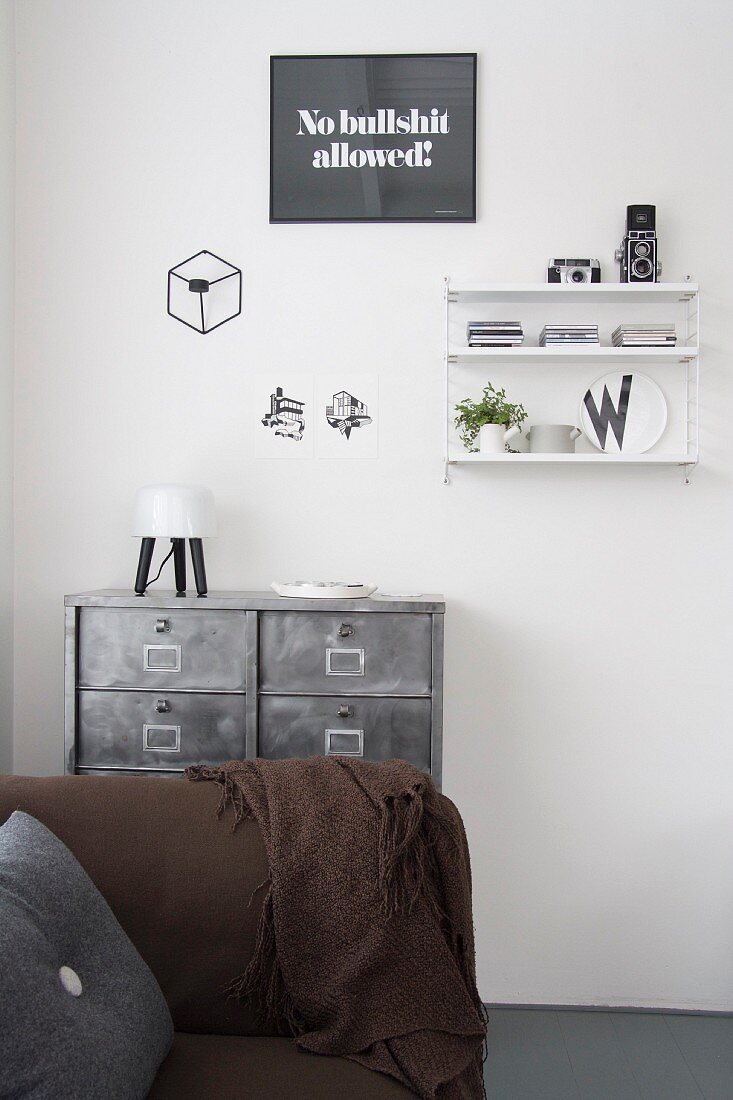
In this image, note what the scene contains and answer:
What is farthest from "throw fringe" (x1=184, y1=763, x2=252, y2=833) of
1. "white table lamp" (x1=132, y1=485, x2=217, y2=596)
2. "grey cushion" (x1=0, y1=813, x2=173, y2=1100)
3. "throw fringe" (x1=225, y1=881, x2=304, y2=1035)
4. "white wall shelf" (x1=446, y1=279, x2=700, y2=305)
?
"white wall shelf" (x1=446, y1=279, x2=700, y2=305)

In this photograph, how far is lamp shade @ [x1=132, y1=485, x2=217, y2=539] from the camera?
2.53 m

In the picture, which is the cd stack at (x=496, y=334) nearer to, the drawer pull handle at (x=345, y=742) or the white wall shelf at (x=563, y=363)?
the white wall shelf at (x=563, y=363)

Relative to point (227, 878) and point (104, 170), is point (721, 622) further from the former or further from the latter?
point (104, 170)

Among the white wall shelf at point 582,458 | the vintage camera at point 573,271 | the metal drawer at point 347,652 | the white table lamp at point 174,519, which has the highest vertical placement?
the vintage camera at point 573,271

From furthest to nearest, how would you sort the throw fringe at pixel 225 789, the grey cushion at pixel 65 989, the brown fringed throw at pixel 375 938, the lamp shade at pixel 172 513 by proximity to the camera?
the lamp shade at pixel 172 513, the throw fringe at pixel 225 789, the brown fringed throw at pixel 375 938, the grey cushion at pixel 65 989

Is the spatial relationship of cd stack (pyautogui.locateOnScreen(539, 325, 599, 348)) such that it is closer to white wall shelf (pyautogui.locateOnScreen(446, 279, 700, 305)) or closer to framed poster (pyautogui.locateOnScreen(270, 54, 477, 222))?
white wall shelf (pyautogui.locateOnScreen(446, 279, 700, 305))

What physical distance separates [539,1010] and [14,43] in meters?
3.49

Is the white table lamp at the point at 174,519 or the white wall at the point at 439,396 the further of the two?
the white wall at the point at 439,396

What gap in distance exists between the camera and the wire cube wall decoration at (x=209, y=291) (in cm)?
286

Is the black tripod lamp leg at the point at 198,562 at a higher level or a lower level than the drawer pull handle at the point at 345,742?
higher

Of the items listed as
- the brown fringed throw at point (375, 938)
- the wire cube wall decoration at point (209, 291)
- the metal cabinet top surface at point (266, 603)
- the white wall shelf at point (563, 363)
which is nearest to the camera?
the brown fringed throw at point (375, 938)

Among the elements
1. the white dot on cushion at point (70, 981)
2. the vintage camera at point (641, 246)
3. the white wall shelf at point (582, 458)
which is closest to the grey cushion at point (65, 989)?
the white dot on cushion at point (70, 981)

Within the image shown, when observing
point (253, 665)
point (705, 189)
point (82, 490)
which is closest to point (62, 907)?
point (253, 665)

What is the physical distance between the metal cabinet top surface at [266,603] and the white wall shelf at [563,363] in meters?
0.54
